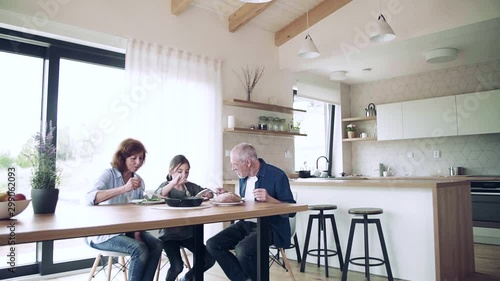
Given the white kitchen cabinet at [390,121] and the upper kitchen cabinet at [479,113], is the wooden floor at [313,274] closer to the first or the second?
the upper kitchen cabinet at [479,113]

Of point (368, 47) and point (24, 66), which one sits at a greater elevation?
point (368, 47)

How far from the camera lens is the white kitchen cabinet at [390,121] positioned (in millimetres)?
5957

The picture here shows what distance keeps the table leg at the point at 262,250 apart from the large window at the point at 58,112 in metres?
2.16

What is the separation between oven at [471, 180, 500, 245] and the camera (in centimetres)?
474

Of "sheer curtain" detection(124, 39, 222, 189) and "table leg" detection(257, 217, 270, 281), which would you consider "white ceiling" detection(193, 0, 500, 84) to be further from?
"table leg" detection(257, 217, 270, 281)

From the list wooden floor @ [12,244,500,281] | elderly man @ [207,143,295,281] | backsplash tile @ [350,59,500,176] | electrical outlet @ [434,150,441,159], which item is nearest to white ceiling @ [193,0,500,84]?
backsplash tile @ [350,59,500,176]

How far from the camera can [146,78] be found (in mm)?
3912

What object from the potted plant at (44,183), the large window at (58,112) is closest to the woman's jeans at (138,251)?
the potted plant at (44,183)

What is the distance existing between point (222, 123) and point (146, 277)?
9.22 ft

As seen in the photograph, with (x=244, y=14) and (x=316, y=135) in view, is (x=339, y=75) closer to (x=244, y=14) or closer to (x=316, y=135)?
(x=316, y=135)

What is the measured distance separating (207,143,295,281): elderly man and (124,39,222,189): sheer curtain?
5.03 ft

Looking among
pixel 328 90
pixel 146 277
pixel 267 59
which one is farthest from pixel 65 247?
pixel 328 90

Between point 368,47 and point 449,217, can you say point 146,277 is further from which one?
point 368,47

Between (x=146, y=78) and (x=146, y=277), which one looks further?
(x=146, y=78)
